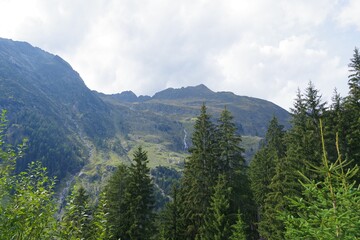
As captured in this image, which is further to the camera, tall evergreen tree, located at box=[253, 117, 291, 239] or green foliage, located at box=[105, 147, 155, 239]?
tall evergreen tree, located at box=[253, 117, 291, 239]

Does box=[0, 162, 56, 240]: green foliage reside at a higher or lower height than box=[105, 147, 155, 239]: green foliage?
higher

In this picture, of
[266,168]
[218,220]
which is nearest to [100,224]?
[218,220]

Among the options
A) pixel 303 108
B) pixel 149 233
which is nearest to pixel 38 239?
pixel 149 233

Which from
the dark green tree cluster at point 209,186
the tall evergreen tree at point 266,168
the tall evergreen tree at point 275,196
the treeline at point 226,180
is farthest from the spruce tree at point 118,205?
the tall evergreen tree at point 266,168

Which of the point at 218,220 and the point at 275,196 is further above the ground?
the point at 275,196

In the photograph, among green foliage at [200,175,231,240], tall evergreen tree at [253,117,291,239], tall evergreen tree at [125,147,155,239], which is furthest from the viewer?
tall evergreen tree at [253,117,291,239]

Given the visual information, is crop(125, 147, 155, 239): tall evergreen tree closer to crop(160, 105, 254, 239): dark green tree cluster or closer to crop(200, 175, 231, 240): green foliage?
crop(160, 105, 254, 239): dark green tree cluster

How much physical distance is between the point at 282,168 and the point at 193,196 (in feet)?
36.1

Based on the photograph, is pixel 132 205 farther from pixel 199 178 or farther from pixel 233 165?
pixel 233 165

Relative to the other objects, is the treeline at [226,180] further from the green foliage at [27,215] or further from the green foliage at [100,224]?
the green foliage at [27,215]

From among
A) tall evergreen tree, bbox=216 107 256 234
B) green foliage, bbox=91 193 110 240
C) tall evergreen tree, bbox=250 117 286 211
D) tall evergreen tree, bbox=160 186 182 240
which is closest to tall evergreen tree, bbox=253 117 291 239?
tall evergreen tree, bbox=250 117 286 211

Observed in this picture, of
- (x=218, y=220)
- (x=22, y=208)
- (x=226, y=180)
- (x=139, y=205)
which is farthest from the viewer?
(x=226, y=180)

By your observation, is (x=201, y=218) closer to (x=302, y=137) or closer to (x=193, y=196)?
(x=193, y=196)

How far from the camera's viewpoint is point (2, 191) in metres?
9.61
